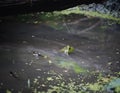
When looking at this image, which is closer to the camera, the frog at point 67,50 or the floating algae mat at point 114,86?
the floating algae mat at point 114,86

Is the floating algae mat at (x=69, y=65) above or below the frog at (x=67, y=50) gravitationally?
below

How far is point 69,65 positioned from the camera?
4871 millimetres

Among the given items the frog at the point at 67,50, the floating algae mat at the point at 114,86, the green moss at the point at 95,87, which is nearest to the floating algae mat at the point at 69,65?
the frog at the point at 67,50

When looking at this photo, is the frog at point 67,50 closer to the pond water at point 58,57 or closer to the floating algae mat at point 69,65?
the pond water at point 58,57

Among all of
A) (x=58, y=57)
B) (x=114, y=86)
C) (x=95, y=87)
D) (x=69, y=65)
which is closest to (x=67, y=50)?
(x=58, y=57)

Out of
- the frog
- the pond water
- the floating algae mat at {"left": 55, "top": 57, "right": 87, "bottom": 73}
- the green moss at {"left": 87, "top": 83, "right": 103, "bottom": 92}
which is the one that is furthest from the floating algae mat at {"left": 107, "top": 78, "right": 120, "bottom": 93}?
the frog

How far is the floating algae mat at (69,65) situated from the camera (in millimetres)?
4732

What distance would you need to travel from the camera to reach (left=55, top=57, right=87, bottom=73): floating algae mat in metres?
4.73

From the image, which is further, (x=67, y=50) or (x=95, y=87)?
(x=67, y=50)

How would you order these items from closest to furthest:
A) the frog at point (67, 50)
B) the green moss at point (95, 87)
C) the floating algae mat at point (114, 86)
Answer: the floating algae mat at point (114, 86) < the green moss at point (95, 87) < the frog at point (67, 50)

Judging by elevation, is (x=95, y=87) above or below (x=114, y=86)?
below

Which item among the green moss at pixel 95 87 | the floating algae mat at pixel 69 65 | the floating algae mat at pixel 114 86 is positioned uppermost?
the floating algae mat at pixel 114 86

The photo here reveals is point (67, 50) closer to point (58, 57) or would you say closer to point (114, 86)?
point (58, 57)

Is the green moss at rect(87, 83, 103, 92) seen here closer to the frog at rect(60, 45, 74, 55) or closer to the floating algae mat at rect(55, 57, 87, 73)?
the floating algae mat at rect(55, 57, 87, 73)
